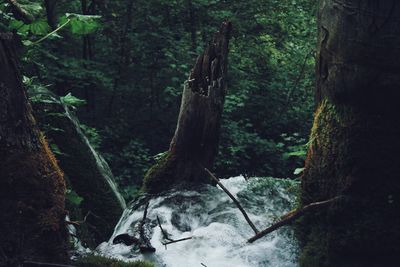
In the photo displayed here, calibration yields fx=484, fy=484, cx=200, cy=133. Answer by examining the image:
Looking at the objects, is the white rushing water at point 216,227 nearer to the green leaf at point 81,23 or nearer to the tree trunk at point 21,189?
the tree trunk at point 21,189

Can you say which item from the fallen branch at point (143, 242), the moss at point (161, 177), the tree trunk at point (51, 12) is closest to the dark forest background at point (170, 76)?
the tree trunk at point (51, 12)

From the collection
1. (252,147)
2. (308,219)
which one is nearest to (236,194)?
(308,219)

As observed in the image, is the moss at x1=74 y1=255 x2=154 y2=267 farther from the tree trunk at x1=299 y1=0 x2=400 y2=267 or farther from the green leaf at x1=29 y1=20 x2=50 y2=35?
the green leaf at x1=29 y1=20 x2=50 y2=35

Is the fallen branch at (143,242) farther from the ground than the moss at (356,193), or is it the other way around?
the moss at (356,193)

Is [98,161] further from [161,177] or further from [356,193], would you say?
[356,193]

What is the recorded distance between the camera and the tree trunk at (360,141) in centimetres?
326

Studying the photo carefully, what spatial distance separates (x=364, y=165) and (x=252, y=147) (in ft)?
23.8

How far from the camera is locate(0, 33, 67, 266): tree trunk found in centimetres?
260

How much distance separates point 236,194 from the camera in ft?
17.4

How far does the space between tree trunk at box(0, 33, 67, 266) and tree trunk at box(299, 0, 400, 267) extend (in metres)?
1.83

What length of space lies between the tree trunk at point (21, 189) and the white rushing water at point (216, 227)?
118cm

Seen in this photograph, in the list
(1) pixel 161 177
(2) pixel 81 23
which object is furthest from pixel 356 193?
(1) pixel 161 177

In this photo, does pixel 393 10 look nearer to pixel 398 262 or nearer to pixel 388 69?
pixel 388 69

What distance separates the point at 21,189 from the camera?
2.71m
